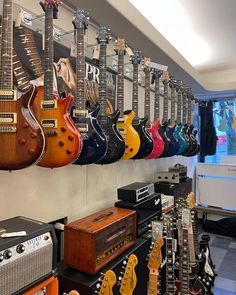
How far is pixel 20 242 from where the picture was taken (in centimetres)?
80

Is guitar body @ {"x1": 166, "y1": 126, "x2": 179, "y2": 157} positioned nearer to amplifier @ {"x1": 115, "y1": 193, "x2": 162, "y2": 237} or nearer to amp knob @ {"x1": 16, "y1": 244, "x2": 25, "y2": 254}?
amplifier @ {"x1": 115, "y1": 193, "x2": 162, "y2": 237}

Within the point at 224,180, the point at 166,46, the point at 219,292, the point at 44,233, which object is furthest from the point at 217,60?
the point at 44,233

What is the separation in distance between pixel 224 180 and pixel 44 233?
324 centimetres

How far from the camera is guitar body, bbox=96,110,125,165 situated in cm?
135

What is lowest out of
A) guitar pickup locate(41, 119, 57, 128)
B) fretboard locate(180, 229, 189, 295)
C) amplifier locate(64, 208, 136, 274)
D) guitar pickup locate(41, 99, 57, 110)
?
fretboard locate(180, 229, 189, 295)

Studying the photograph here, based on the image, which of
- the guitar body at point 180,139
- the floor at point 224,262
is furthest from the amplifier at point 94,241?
the floor at point 224,262

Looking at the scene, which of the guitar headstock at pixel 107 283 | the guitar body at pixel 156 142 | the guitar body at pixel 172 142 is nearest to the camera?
the guitar headstock at pixel 107 283

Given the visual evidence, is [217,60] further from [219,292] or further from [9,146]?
[9,146]

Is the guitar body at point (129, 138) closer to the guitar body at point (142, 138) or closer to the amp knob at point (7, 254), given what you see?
the guitar body at point (142, 138)

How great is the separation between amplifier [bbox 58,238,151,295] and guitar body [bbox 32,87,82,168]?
56 cm

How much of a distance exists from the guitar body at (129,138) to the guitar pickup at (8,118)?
0.77m

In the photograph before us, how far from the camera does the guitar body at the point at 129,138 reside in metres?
1.55

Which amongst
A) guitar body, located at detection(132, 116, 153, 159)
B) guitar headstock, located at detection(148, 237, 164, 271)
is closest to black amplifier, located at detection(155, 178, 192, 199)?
guitar body, located at detection(132, 116, 153, 159)

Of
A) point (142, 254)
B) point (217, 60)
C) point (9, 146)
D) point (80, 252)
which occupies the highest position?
point (217, 60)
